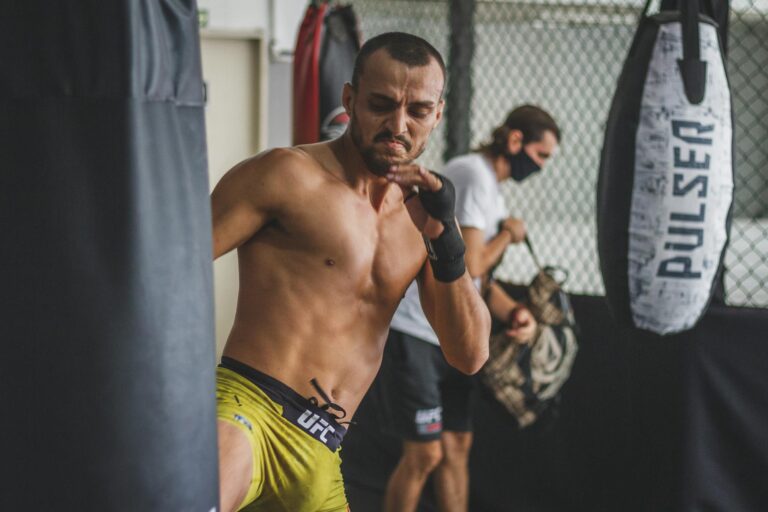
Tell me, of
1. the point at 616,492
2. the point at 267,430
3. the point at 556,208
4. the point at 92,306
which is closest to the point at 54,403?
the point at 92,306

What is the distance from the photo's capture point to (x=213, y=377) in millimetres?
1019

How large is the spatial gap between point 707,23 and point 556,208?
276 cm

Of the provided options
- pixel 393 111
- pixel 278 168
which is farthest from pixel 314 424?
pixel 393 111

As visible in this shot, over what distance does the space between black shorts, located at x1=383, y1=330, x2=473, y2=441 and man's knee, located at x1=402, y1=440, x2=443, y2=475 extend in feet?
0.10

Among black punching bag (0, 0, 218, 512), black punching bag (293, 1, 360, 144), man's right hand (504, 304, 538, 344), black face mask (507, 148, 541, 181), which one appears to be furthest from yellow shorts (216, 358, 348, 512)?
black punching bag (293, 1, 360, 144)

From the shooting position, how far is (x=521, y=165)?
3.16 meters

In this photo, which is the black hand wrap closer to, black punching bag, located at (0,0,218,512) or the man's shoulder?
the man's shoulder

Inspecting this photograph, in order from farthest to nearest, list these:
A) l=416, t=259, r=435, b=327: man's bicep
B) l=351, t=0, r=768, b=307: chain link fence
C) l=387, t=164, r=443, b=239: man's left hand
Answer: l=351, t=0, r=768, b=307: chain link fence
l=416, t=259, r=435, b=327: man's bicep
l=387, t=164, r=443, b=239: man's left hand

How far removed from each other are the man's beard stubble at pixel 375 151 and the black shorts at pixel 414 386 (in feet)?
4.43

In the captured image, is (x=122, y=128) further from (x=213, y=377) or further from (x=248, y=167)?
(x=248, y=167)

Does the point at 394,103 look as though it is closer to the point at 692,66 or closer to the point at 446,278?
the point at 446,278

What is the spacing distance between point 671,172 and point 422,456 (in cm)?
144

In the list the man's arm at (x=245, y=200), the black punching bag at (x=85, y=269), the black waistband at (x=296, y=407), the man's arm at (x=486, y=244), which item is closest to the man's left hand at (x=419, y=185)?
the man's arm at (x=245, y=200)

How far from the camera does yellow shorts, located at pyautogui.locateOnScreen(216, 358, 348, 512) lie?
1738 millimetres
